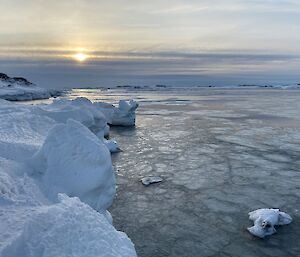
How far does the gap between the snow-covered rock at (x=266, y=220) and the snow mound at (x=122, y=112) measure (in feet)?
50.9

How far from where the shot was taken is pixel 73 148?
6.04 m

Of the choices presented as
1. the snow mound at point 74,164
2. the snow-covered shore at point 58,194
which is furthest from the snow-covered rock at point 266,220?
the snow mound at point 74,164

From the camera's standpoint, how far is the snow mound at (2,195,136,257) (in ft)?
10.5

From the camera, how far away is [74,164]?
5914mm

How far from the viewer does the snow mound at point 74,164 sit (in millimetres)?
5859

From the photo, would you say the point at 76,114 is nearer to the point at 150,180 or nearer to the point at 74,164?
the point at 150,180

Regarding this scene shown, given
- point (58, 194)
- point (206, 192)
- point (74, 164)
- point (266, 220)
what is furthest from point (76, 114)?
point (58, 194)

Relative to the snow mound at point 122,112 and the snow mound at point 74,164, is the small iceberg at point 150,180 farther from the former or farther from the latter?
the snow mound at point 122,112

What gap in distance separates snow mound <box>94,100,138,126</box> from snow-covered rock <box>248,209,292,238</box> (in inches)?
611

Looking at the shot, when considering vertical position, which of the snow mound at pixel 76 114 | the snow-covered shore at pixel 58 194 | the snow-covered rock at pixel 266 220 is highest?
the snow-covered shore at pixel 58 194

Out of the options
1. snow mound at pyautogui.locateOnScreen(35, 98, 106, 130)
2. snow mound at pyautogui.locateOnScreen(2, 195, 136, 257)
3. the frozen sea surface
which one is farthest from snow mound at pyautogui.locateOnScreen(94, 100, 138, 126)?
snow mound at pyautogui.locateOnScreen(2, 195, 136, 257)

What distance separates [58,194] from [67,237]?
1.17 metres

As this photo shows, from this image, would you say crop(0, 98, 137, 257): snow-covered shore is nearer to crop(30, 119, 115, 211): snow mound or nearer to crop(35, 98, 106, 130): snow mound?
crop(30, 119, 115, 211): snow mound

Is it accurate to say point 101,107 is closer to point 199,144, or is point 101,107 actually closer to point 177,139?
point 177,139
